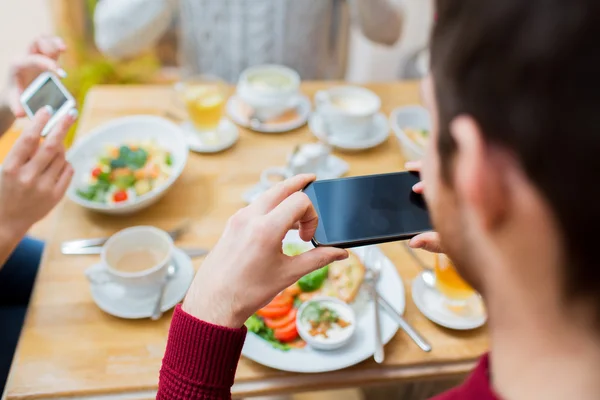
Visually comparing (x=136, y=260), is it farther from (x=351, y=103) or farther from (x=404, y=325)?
(x=351, y=103)

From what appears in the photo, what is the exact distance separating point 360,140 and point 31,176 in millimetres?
722

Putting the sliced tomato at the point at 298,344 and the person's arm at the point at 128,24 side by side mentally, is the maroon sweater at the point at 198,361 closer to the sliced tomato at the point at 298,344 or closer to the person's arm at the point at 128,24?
the sliced tomato at the point at 298,344

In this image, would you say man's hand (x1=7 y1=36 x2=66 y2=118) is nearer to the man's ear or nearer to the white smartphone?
the white smartphone

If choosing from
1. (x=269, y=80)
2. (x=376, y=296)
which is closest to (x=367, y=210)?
(x=376, y=296)

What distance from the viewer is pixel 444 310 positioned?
0.92 meters

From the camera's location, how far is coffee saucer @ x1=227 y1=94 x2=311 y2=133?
1329mm

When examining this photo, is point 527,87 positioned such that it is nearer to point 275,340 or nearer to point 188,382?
point 188,382

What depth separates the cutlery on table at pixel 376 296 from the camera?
831 millimetres

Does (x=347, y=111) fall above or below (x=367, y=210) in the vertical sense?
below

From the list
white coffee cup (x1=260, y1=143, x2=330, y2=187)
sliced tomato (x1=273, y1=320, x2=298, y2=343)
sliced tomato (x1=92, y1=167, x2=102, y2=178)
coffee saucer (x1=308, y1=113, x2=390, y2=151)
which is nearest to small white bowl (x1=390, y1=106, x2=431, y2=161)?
coffee saucer (x1=308, y1=113, x2=390, y2=151)

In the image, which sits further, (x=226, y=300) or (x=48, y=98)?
(x=48, y=98)

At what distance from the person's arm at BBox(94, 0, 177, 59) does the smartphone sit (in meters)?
0.85

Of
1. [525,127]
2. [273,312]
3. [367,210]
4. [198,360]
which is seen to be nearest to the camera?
[525,127]

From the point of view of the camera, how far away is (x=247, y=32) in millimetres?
1606
